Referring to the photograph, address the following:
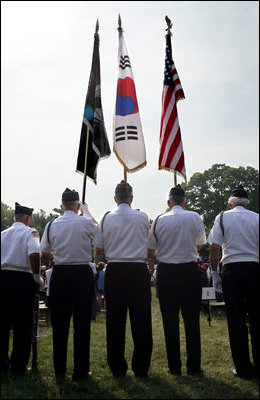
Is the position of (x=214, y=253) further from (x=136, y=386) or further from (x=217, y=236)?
(x=136, y=386)

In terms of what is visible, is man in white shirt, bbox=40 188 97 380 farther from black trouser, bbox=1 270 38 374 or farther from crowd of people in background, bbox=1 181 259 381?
black trouser, bbox=1 270 38 374

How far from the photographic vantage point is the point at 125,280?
5074 mm

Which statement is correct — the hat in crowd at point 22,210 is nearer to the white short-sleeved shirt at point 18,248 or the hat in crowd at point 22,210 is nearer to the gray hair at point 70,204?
the white short-sleeved shirt at point 18,248

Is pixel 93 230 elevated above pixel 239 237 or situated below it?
above

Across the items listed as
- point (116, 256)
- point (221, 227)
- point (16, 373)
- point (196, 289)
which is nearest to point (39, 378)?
point (16, 373)

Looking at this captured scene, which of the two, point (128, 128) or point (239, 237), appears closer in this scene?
point (239, 237)

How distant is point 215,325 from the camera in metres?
12.1

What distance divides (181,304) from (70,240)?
1688mm

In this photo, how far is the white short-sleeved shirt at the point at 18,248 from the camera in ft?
17.2

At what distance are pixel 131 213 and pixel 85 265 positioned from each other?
2.99 feet

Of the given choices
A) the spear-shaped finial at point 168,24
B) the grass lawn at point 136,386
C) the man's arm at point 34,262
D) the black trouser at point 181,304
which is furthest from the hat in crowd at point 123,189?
the spear-shaped finial at point 168,24

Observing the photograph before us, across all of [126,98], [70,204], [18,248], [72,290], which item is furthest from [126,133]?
[72,290]

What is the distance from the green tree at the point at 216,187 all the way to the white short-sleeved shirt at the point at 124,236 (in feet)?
138

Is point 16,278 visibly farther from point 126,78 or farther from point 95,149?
point 126,78
